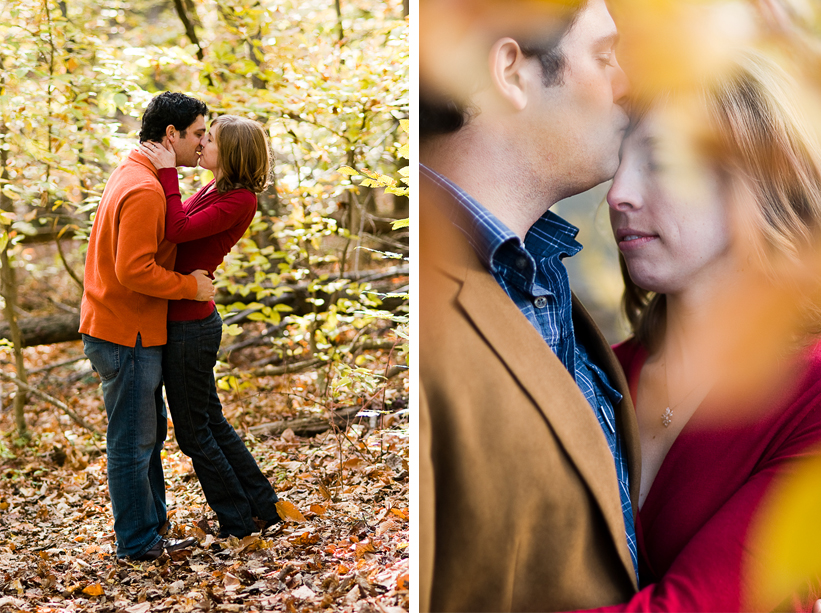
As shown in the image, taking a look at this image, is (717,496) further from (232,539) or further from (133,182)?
(133,182)

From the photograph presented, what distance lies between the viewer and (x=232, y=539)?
248 centimetres

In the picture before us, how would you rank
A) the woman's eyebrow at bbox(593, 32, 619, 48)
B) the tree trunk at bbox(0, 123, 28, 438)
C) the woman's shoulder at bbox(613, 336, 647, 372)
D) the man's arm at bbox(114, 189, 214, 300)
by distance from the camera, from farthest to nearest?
the tree trunk at bbox(0, 123, 28, 438) → the man's arm at bbox(114, 189, 214, 300) → the woman's shoulder at bbox(613, 336, 647, 372) → the woman's eyebrow at bbox(593, 32, 619, 48)

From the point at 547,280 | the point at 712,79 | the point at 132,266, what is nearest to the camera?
the point at 712,79

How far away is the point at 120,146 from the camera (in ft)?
10.8

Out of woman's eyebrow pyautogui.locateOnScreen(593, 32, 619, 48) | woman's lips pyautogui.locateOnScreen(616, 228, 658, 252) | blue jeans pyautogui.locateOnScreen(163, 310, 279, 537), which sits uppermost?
woman's eyebrow pyautogui.locateOnScreen(593, 32, 619, 48)

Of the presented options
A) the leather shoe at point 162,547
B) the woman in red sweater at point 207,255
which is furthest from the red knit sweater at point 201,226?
the leather shoe at point 162,547

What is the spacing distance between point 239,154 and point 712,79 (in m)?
1.69

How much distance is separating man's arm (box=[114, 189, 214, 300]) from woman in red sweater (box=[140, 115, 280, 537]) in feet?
0.24

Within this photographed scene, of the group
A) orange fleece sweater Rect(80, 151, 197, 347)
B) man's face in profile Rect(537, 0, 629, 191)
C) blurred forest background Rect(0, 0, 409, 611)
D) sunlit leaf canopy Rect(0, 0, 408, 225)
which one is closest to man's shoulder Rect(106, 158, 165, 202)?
orange fleece sweater Rect(80, 151, 197, 347)

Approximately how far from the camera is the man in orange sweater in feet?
7.04

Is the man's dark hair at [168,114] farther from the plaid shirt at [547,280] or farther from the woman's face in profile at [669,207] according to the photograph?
the woman's face in profile at [669,207]

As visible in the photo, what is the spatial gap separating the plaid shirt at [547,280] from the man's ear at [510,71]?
0.26m

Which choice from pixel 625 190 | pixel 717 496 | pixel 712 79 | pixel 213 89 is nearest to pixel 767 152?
pixel 712 79

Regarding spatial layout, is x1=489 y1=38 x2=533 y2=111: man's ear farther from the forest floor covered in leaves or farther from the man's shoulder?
the forest floor covered in leaves
